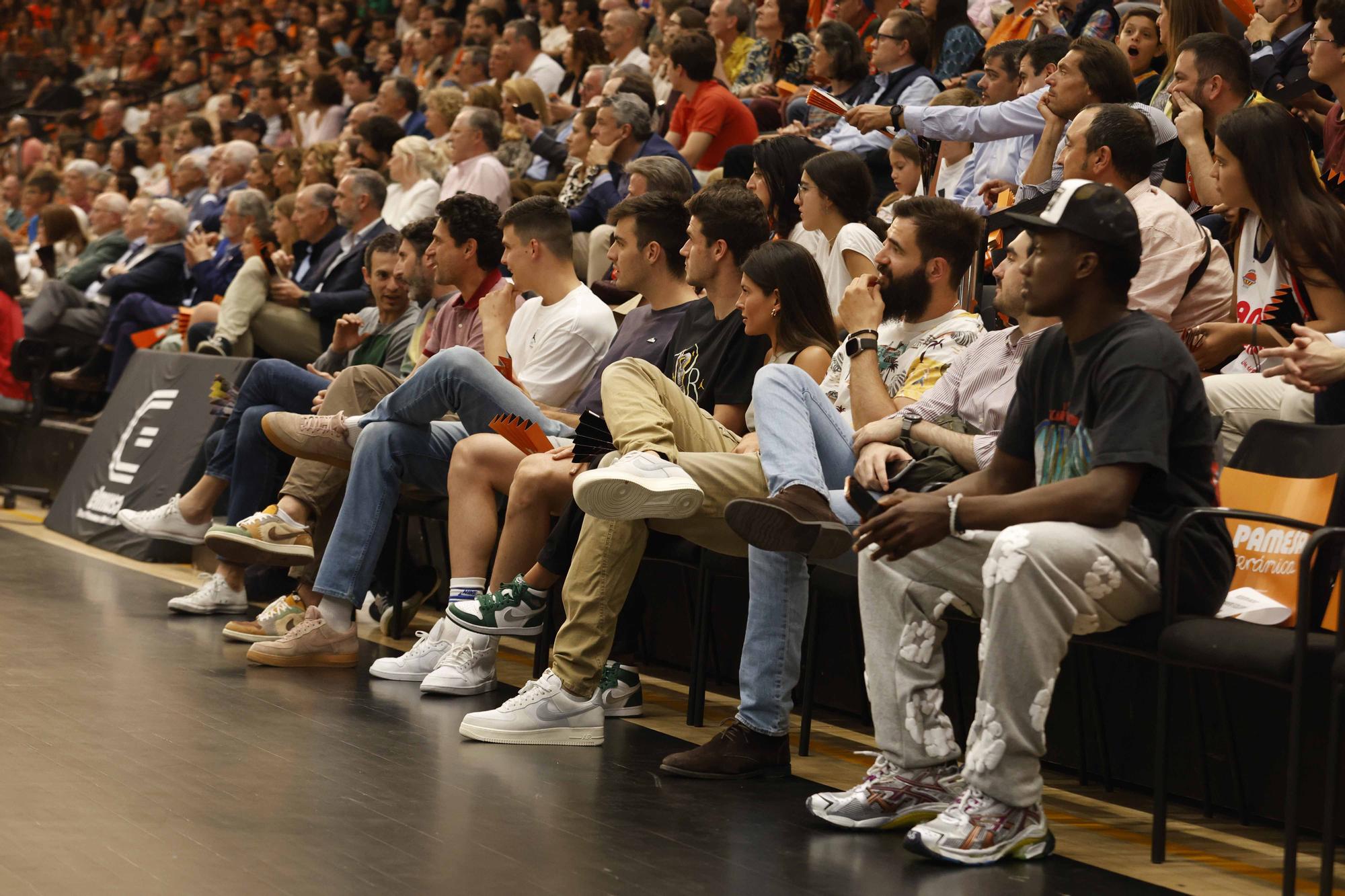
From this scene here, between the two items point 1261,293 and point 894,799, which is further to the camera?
point 1261,293

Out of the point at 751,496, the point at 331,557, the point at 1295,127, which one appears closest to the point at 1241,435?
the point at 1295,127

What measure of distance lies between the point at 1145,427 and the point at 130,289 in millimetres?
7014

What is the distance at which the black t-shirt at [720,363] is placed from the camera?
13.8 ft

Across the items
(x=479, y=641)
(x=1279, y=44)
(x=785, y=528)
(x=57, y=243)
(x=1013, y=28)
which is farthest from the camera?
(x=57, y=243)

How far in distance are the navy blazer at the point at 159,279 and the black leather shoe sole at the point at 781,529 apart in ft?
20.4

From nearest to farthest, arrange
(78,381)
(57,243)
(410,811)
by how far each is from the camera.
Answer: (410,811), (78,381), (57,243)

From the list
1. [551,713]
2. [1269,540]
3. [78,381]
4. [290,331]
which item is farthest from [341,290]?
[1269,540]

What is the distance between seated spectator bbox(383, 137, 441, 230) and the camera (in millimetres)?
8055

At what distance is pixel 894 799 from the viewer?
3.07 meters

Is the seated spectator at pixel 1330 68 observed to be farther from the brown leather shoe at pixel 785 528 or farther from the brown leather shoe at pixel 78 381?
the brown leather shoe at pixel 78 381

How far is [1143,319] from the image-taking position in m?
2.87

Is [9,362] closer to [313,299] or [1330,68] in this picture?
[313,299]

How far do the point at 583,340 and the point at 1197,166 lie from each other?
1.95 metres

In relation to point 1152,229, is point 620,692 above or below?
below
